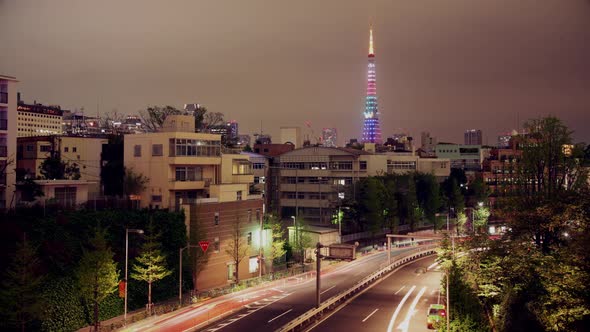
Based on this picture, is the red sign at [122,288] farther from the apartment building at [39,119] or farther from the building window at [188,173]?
the apartment building at [39,119]

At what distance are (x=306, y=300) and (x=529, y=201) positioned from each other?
1820 centimetres

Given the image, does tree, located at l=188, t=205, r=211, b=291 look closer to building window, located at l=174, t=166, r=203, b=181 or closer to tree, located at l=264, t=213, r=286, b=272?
building window, located at l=174, t=166, r=203, b=181

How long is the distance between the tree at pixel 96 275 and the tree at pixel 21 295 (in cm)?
339

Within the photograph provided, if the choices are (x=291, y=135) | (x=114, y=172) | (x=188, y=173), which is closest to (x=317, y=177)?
(x=291, y=135)

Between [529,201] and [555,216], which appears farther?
[529,201]

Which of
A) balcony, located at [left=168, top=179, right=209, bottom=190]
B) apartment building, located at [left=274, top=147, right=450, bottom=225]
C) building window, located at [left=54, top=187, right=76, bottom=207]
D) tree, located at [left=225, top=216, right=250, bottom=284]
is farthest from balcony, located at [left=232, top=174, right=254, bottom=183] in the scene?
apartment building, located at [left=274, top=147, right=450, bottom=225]

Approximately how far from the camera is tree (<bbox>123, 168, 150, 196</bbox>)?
4966cm

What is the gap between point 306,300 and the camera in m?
41.3

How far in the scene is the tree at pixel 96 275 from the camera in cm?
3275

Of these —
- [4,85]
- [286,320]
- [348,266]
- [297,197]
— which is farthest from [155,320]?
[297,197]

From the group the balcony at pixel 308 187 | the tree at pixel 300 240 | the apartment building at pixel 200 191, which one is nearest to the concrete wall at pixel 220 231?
the apartment building at pixel 200 191

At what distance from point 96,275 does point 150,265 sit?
5.67 meters

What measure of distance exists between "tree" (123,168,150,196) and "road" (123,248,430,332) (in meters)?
14.4

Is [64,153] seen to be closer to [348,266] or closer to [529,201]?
[348,266]
